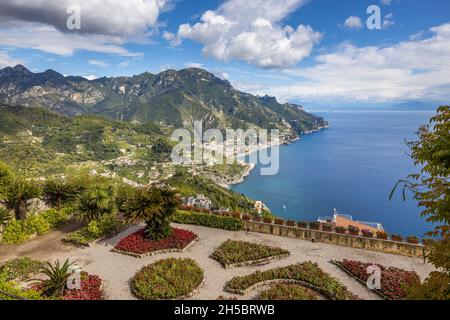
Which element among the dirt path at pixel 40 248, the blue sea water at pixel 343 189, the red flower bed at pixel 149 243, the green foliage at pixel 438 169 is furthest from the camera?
the blue sea water at pixel 343 189

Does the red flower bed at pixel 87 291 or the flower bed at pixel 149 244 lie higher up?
the flower bed at pixel 149 244

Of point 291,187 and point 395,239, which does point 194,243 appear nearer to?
point 395,239

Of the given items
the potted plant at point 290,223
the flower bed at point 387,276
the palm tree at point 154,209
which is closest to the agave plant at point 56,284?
the palm tree at point 154,209

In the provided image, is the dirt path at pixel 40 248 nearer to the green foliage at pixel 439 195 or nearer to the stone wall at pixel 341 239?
the stone wall at pixel 341 239

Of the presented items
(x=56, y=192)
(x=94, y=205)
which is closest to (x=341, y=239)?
(x=94, y=205)

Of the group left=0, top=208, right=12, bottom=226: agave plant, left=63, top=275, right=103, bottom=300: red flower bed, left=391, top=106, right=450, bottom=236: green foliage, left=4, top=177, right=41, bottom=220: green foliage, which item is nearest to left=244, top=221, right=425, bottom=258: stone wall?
left=63, top=275, right=103, bottom=300: red flower bed

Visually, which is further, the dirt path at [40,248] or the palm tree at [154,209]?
the palm tree at [154,209]
